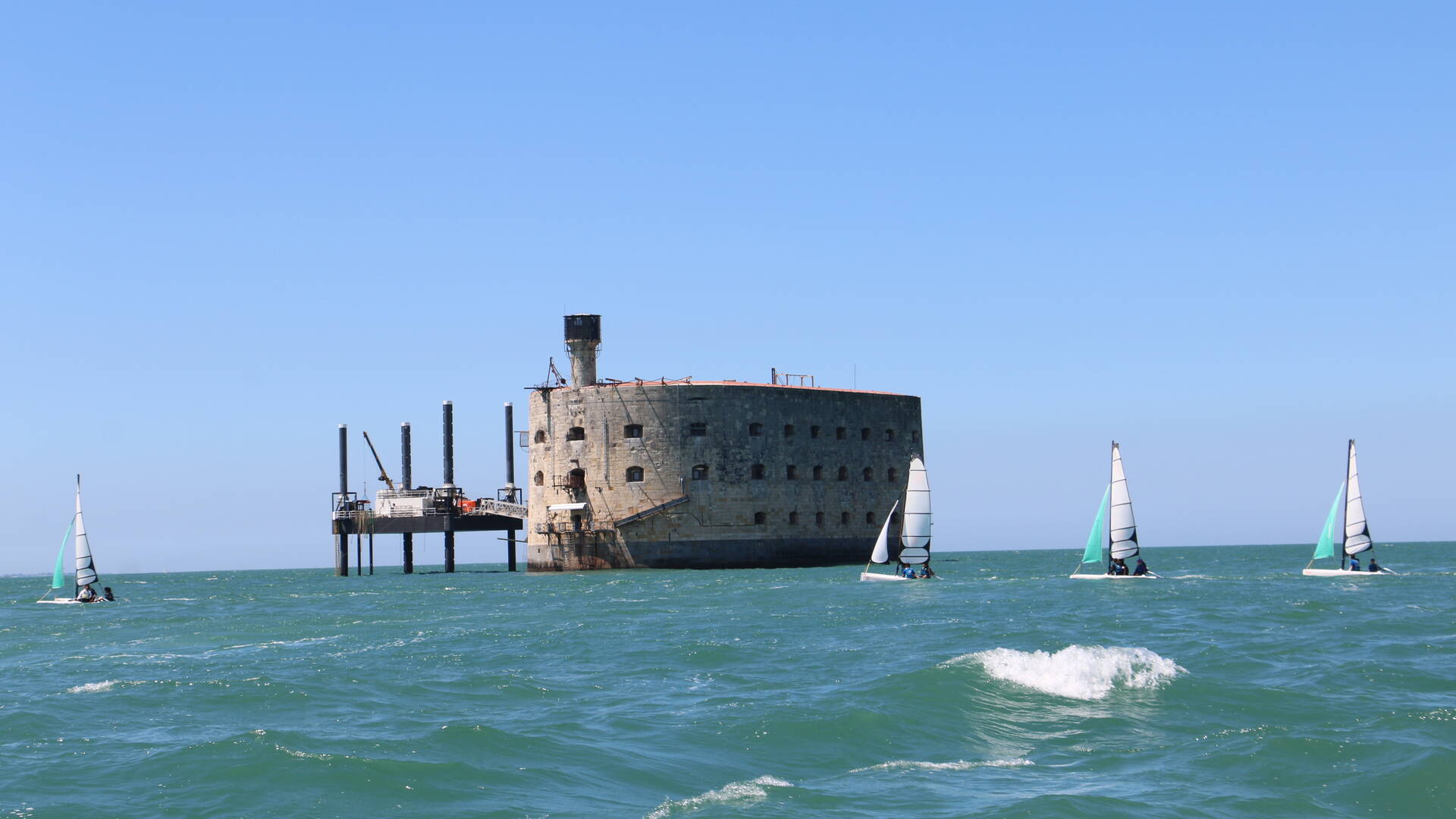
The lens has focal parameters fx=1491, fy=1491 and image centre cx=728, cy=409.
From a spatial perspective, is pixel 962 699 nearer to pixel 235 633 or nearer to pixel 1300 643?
pixel 1300 643

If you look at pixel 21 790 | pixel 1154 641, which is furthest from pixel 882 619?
pixel 21 790

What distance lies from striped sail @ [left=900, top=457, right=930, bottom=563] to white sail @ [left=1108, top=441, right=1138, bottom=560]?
592cm

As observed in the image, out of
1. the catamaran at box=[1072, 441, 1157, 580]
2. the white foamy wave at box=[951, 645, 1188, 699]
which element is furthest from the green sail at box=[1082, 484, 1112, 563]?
the white foamy wave at box=[951, 645, 1188, 699]

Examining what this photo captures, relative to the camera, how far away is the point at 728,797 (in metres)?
12.7

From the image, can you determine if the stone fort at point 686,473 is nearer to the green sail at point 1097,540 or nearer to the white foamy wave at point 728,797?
the green sail at point 1097,540

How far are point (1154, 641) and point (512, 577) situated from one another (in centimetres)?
4365

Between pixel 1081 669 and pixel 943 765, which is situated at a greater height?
pixel 1081 669

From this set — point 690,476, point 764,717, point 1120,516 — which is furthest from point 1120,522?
point 764,717

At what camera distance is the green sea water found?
12.7 m

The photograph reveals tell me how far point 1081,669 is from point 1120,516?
2650 centimetres

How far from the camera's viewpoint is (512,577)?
207 feet

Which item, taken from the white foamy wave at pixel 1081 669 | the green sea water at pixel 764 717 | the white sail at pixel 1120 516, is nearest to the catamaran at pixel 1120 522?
the white sail at pixel 1120 516

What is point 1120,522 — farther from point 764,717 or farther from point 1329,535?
point 764,717

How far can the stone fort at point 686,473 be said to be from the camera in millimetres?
59156
